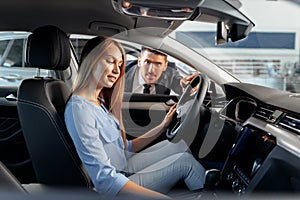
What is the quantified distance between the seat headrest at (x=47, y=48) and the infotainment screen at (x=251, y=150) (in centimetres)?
88

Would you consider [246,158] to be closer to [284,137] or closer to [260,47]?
[284,137]

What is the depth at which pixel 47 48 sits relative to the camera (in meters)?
1.88

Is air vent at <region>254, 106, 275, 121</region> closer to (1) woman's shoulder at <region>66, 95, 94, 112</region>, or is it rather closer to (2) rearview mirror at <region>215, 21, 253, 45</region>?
(2) rearview mirror at <region>215, 21, 253, 45</region>

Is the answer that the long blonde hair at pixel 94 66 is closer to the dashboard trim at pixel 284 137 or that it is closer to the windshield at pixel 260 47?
the windshield at pixel 260 47

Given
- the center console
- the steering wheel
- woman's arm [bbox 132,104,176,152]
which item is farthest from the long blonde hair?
the center console

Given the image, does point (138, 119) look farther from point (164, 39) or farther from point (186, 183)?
point (186, 183)

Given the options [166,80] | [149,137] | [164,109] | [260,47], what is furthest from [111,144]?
[166,80]

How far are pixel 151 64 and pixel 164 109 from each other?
0.96ft

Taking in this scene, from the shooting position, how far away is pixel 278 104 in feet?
6.01

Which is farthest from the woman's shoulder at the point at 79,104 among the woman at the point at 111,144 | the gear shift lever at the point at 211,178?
the gear shift lever at the point at 211,178

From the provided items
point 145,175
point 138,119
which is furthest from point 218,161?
point 138,119

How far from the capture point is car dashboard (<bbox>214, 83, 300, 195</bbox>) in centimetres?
149

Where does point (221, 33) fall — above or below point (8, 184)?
above

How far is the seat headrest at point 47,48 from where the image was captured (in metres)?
1.88
